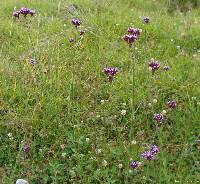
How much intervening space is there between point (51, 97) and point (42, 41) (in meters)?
1.38

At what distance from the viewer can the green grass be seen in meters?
3.45

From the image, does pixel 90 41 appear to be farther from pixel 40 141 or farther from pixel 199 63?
pixel 40 141

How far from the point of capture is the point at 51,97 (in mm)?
4195

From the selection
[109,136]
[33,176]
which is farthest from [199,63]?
[33,176]

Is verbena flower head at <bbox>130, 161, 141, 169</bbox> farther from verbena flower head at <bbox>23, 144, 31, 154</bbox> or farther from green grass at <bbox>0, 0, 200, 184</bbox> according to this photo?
verbena flower head at <bbox>23, 144, 31, 154</bbox>

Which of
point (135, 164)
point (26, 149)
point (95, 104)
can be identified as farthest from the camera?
point (95, 104)

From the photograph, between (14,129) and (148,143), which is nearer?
(148,143)

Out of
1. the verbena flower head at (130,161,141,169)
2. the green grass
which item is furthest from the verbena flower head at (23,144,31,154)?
the verbena flower head at (130,161,141,169)

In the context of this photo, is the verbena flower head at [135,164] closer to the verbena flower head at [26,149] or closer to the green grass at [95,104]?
the green grass at [95,104]

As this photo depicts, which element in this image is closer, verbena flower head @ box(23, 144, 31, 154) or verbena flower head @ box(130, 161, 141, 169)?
verbena flower head @ box(130, 161, 141, 169)

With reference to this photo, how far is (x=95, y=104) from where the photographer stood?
165 inches

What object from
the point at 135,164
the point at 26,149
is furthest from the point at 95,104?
the point at 135,164

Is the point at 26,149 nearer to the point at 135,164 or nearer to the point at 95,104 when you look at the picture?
the point at 135,164

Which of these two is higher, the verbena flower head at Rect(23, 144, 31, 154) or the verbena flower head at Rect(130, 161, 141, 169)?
the verbena flower head at Rect(23, 144, 31, 154)
